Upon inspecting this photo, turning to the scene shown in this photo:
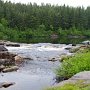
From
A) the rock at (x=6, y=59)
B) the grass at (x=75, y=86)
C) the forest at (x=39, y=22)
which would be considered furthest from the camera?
the forest at (x=39, y=22)

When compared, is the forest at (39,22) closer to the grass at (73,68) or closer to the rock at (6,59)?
the rock at (6,59)

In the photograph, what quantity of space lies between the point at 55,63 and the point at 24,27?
96120 mm

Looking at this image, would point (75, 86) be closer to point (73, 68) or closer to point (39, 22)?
point (73, 68)

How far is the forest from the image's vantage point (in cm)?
13293

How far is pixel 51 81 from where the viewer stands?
30.1 metres

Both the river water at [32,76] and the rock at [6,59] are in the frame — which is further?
the rock at [6,59]

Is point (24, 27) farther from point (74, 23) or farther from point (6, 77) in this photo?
point (6, 77)

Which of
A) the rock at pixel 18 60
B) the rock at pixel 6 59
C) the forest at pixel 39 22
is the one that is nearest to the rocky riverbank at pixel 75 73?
the rock at pixel 6 59

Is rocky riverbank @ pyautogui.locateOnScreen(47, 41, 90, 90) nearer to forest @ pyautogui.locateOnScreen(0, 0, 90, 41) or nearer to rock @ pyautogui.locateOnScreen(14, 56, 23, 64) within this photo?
rock @ pyautogui.locateOnScreen(14, 56, 23, 64)

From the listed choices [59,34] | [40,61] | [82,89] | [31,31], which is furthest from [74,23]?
[82,89]

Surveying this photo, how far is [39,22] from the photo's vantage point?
146375mm

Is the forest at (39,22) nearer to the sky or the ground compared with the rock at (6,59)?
nearer to the sky

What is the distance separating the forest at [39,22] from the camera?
133 m

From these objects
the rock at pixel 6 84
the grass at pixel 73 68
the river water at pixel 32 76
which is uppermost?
the grass at pixel 73 68
